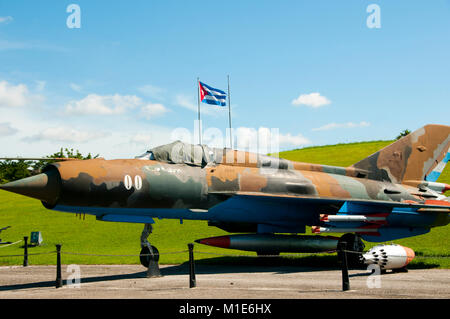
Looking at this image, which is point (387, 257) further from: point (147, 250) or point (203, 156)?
point (147, 250)

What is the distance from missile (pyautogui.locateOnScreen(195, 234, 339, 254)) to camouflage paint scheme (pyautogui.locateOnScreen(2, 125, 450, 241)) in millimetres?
606

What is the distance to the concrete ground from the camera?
9.42 meters

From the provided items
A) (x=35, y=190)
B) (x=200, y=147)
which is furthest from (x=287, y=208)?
(x=35, y=190)

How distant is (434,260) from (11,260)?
1580 centimetres

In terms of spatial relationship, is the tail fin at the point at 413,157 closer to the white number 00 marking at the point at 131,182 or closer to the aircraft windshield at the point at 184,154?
the aircraft windshield at the point at 184,154

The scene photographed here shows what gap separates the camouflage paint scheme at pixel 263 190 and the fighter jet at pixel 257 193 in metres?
0.03

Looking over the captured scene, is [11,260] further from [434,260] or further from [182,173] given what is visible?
[434,260]

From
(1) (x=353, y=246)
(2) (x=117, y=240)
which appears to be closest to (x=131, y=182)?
(1) (x=353, y=246)

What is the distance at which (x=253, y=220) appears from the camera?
14.8 metres

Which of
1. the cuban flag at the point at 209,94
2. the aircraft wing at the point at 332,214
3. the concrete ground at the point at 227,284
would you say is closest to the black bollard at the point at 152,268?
the concrete ground at the point at 227,284

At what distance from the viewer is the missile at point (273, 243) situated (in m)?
14.2

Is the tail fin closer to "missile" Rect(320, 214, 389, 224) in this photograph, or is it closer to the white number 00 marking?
"missile" Rect(320, 214, 389, 224)

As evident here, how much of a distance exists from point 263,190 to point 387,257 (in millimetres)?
4066

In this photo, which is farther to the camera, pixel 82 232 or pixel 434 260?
pixel 82 232
